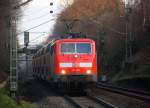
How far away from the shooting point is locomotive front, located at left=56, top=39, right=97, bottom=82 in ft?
93.5

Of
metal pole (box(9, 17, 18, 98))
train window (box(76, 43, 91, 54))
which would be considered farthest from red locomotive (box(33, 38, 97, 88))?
metal pole (box(9, 17, 18, 98))

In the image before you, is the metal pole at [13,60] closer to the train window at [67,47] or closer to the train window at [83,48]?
the train window at [67,47]

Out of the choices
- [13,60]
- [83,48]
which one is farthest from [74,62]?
[13,60]

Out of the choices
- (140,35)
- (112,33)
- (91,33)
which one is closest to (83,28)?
(91,33)

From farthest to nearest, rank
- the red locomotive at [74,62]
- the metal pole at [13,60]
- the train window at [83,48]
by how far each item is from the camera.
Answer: the train window at [83,48] < the red locomotive at [74,62] < the metal pole at [13,60]

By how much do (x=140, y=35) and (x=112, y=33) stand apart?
10.5 m

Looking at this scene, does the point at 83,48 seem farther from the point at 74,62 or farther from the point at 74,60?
the point at 74,62

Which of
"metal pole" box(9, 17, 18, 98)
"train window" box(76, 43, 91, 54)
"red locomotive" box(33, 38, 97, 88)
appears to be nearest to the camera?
"metal pole" box(9, 17, 18, 98)

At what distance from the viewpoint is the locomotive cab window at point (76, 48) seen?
95.9 feet

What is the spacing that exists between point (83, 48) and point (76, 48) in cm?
39

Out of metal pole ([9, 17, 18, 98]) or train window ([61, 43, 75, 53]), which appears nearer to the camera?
metal pole ([9, 17, 18, 98])

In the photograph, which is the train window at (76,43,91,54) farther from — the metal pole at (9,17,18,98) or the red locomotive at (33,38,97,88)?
the metal pole at (9,17,18,98)

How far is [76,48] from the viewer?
2927 cm

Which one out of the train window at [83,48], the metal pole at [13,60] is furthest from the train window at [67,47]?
the metal pole at [13,60]
